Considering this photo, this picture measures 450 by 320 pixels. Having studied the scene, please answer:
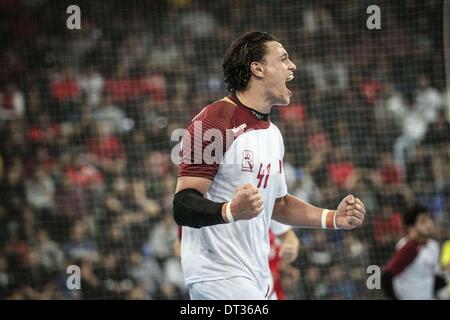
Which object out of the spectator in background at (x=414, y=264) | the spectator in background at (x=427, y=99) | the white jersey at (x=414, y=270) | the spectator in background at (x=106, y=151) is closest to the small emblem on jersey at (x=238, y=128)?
the spectator in background at (x=414, y=264)

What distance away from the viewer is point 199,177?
4.66 metres

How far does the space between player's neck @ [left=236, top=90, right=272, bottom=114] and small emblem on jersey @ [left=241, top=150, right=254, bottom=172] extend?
339 millimetres

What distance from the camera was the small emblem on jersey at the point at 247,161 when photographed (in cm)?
485

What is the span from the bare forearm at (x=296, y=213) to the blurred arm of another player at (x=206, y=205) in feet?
2.75

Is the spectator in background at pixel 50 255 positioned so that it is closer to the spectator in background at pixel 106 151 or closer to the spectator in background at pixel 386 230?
the spectator in background at pixel 106 151

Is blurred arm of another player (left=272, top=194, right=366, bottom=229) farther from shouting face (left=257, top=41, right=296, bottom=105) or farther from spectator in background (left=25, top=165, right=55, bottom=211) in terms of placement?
spectator in background (left=25, top=165, right=55, bottom=211)

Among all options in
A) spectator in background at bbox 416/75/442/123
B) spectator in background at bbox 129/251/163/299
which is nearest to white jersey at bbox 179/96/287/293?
spectator in background at bbox 129/251/163/299

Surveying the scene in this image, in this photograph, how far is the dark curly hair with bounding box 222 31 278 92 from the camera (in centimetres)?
514

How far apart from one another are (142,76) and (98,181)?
163cm

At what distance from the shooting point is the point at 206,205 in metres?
4.46
